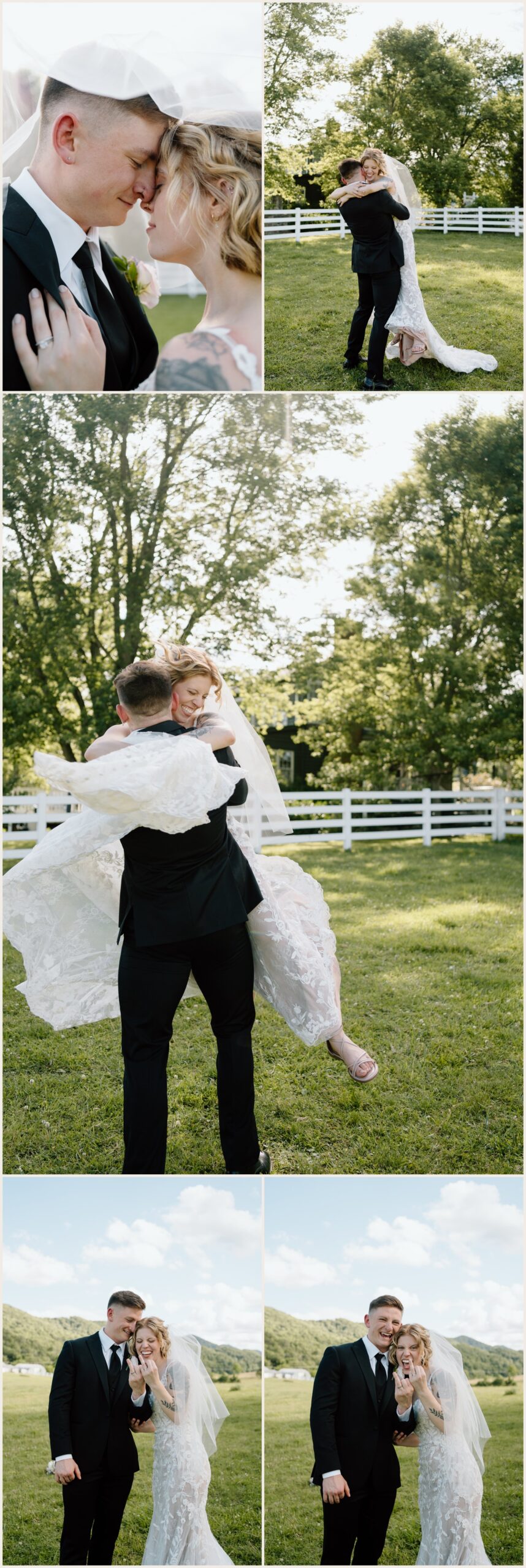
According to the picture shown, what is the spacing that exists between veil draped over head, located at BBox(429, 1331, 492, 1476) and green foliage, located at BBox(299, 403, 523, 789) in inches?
236

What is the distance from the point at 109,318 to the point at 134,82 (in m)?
0.66

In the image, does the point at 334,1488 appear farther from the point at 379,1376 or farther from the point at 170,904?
the point at 170,904

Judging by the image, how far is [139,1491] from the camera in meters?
2.97

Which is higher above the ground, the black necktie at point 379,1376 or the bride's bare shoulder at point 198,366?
the bride's bare shoulder at point 198,366

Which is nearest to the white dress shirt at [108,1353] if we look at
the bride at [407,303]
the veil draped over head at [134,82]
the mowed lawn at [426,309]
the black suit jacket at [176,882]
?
the black suit jacket at [176,882]

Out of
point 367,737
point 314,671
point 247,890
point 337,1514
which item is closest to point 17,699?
point 314,671

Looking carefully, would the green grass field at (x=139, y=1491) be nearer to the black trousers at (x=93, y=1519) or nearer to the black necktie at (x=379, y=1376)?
the black trousers at (x=93, y=1519)

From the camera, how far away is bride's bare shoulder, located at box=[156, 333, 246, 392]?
356 centimetres

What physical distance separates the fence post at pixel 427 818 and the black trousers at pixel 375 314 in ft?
17.2

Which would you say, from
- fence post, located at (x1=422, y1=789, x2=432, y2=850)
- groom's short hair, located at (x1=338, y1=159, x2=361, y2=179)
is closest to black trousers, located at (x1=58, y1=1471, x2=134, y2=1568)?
groom's short hair, located at (x1=338, y1=159, x2=361, y2=179)

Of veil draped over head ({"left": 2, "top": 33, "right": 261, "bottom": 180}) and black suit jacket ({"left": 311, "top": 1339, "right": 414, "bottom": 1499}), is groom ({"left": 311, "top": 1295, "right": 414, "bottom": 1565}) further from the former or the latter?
veil draped over head ({"left": 2, "top": 33, "right": 261, "bottom": 180})

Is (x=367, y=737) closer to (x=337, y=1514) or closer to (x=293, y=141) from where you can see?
(x=293, y=141)

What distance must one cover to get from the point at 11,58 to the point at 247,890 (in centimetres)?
283

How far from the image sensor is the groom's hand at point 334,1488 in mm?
2869
